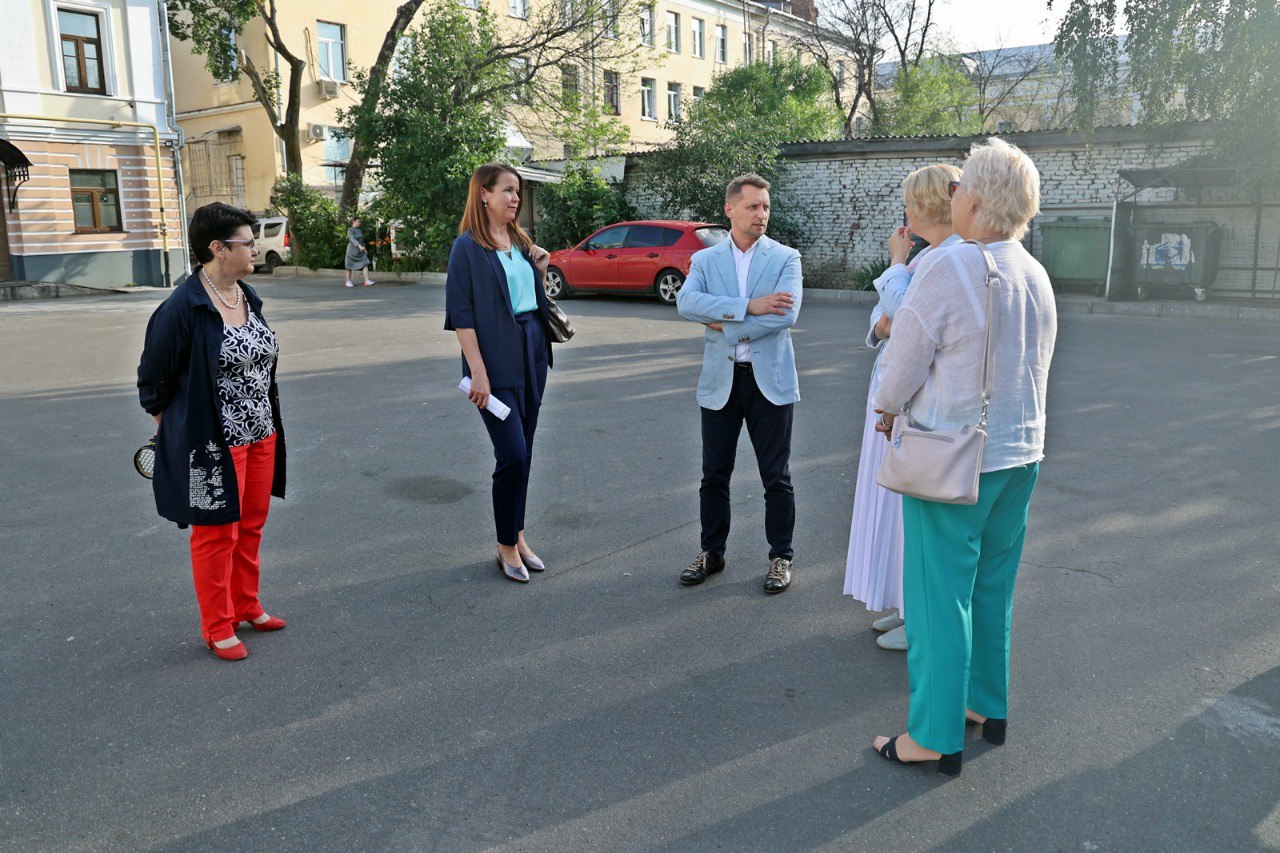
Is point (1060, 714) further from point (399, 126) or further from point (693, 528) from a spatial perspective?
point (399, 126)

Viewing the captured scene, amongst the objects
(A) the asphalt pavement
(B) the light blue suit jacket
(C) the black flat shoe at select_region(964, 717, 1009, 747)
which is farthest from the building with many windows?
(C) the black flat shoe at select_region(964, 717, 1009, 747)

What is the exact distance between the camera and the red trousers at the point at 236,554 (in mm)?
3896

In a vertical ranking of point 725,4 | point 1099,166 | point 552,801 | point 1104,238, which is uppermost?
point 725,4

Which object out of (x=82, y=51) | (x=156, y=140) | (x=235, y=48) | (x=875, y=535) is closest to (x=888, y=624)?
(x=875, y=535)

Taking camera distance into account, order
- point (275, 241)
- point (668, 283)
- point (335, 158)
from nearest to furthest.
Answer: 1. point (668, 283)
2. point (275, 241)
3. point (335, 158)

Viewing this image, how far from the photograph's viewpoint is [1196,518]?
18.4 feet

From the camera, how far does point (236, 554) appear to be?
4117 millimetres

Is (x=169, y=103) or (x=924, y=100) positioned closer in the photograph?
(x=169, y=103)

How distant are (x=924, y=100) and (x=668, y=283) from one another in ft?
67.8

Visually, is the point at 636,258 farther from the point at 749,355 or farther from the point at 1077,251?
the point at 749,355

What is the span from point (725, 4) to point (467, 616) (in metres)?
48.5

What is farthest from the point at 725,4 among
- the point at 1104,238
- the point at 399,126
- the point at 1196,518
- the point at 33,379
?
the point at 1196,518

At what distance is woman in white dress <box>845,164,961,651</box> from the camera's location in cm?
367

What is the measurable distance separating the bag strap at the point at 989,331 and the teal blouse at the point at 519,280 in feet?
7.56
